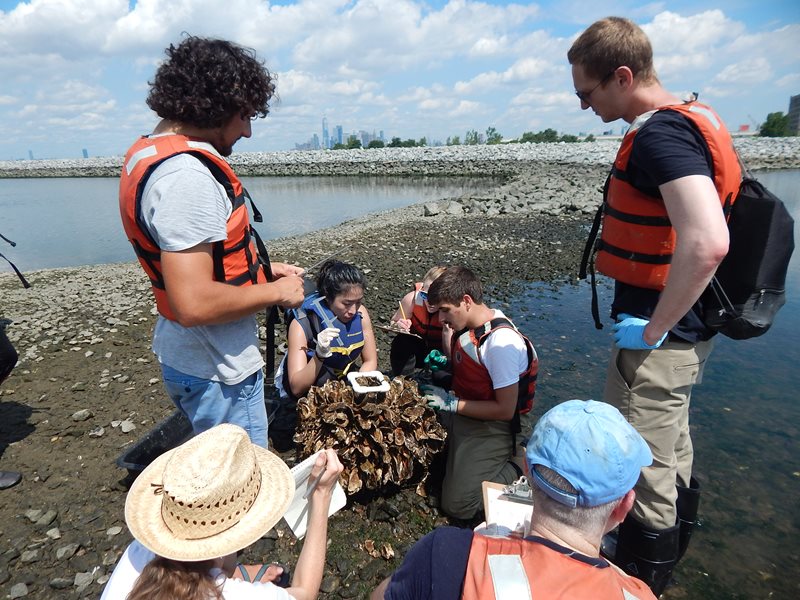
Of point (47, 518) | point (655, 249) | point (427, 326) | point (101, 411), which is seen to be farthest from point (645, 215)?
point (101, 411)

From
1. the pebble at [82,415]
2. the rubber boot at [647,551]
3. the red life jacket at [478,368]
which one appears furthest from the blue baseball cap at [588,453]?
the pebble at [82,415]

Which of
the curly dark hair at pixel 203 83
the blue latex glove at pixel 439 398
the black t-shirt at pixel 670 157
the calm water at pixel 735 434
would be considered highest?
the curly dark hair at pixel 203 83

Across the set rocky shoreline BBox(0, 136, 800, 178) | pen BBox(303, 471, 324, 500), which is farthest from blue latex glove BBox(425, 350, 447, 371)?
rocky shoreline BBox(0, 136, 800, 178)

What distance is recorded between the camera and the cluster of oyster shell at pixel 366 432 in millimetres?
3607

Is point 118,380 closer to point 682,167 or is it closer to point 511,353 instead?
point 511,353

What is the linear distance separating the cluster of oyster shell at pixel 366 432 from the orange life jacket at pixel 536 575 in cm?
216

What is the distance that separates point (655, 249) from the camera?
251cm

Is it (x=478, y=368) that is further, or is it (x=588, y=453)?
(x=478, y=368)

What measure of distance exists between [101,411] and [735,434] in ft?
22.0

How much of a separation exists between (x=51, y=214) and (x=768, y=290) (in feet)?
119

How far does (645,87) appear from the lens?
244 cm

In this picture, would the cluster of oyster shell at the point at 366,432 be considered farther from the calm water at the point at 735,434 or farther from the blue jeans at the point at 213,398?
the calm water at the point at 735,434

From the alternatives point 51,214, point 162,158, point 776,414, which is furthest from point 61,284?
point 51,214

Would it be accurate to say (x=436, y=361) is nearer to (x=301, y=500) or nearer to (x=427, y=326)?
(x=427, y=326)
